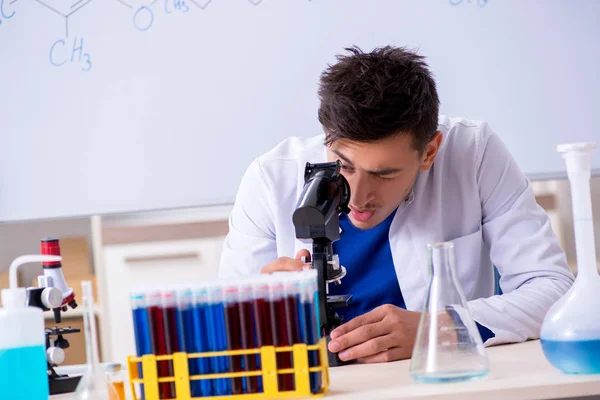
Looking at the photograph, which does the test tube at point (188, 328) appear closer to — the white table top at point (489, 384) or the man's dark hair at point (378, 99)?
the white table top at point (489, 384)

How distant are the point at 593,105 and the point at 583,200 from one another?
4.07ft

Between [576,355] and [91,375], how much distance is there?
1.99 ft

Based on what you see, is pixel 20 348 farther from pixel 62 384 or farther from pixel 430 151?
pixel 430 151

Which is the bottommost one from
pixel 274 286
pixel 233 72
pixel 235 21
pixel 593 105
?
pixel 274 286

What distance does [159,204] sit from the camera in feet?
7.39

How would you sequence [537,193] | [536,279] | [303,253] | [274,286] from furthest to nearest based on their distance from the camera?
[537,193] → [536,279] → [303,253] → [274,286]

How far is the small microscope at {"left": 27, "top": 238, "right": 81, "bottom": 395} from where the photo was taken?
1220 mm

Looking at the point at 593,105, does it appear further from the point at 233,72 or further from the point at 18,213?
the point at 18,213

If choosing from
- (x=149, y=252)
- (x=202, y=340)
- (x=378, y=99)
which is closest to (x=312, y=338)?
(x=202, y=340)

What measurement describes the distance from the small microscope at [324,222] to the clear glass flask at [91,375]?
31 centimetres

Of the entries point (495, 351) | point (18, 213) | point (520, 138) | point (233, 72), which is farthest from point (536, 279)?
point (18, 213)

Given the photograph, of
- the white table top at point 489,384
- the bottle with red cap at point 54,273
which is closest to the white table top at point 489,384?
the white table top at point 489,384

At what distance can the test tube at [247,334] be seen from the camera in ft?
3.33

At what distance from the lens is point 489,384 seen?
3.23 feet
